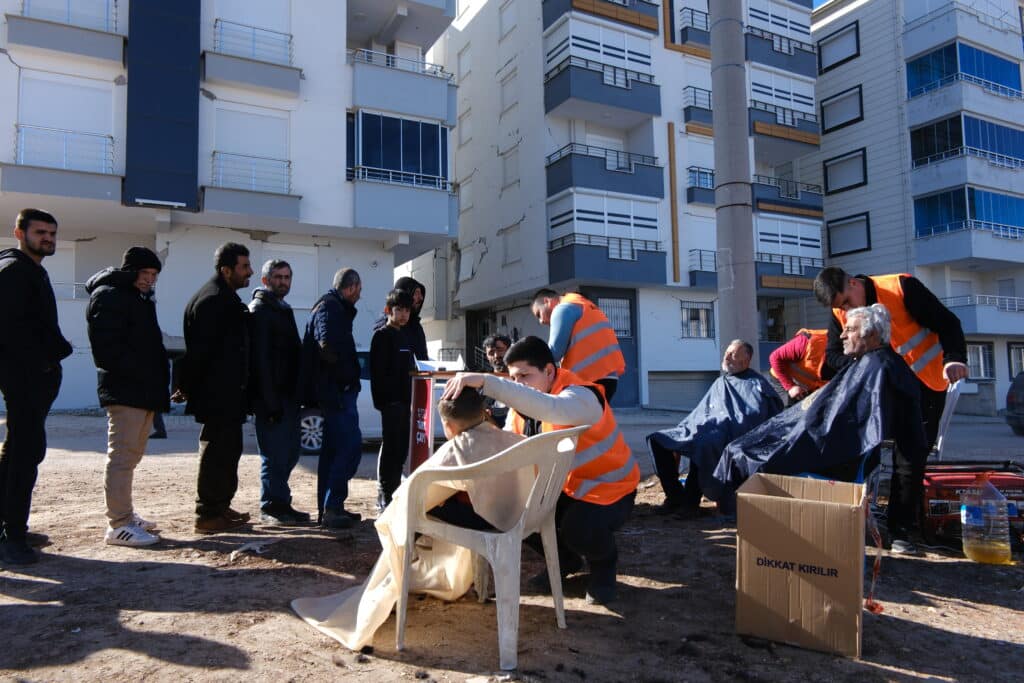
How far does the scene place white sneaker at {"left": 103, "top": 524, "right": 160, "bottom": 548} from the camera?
13.3 ft

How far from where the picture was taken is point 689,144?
2472cm

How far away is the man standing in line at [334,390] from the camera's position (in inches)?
186

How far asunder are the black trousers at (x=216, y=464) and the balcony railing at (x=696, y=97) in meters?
23.6

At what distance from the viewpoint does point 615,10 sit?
917 inches

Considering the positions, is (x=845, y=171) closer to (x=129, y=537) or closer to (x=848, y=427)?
(x=848, y=427)

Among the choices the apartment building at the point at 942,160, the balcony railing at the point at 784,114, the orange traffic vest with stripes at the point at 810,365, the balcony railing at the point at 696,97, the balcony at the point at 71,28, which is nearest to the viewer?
the orange traffic vest with stripes at the point at 810,365

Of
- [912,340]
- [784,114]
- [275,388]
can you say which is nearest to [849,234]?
[784,114]

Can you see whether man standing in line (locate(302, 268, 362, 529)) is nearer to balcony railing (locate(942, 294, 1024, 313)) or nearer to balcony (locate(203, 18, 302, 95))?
balcony (locate(203, 18, 302, 95))

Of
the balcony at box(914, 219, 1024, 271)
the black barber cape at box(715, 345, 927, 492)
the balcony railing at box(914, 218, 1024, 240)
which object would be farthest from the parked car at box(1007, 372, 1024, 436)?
the balcony railing at box(914, 218, 1024, 240)

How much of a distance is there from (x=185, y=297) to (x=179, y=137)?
13.1ft

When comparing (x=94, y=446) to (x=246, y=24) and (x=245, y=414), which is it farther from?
(x=246, y=24)

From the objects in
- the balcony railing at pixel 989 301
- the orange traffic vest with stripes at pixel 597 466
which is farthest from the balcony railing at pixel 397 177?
the balcony railing at pixel 989 301

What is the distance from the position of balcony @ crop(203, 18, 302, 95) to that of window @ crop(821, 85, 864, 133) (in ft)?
76.2

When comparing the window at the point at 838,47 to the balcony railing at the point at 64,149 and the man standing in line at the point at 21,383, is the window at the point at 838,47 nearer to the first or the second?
the balcony railing at the point at 64,149
